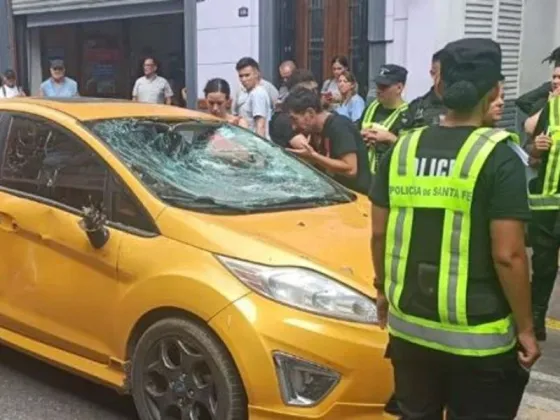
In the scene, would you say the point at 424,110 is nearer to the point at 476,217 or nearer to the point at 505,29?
the point at 476,217

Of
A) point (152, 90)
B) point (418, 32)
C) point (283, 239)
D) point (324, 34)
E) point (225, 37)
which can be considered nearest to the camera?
point (283, 239)

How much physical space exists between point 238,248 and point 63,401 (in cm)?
146

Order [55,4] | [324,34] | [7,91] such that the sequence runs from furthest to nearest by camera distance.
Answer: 1. [55,4]
2. [7,91]
3. [324,34]

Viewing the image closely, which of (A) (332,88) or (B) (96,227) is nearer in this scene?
(B) (96,227)

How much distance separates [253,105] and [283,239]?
167 inches

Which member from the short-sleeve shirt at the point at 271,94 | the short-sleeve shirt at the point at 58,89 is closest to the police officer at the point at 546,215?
the short-sleeve shirt at the point at 271,94

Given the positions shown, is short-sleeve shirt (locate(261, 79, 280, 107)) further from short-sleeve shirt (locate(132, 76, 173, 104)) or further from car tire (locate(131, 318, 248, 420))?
car tire (locate(131, 318, 248, 420))

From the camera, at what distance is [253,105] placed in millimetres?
7918

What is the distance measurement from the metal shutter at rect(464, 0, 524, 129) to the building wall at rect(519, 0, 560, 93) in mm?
98

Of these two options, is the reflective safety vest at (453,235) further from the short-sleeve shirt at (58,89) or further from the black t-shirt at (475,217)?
the short-sleeve shirt at (58,89)

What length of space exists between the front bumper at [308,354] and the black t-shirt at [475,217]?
0.77 metres

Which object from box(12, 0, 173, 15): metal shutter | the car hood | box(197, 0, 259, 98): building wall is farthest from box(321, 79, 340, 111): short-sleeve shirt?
the car hood

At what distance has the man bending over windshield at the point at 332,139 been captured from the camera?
522 cm

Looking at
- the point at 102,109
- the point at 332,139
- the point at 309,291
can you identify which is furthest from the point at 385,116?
the point at 309,291
